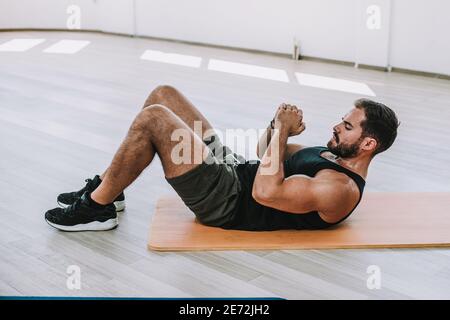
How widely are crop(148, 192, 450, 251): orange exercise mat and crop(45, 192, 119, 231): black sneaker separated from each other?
0.19 m

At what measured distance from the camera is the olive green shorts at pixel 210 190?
2.48 metres

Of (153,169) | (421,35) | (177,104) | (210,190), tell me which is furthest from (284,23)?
(210,190)

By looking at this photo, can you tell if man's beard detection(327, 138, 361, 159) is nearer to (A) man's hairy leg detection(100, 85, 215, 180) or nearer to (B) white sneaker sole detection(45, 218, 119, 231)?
(A) man's hairy leg detection(100, 85, 215, 180)

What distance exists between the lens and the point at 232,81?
5.97m

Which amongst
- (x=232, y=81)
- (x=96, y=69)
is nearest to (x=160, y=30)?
(x=96, y=69)

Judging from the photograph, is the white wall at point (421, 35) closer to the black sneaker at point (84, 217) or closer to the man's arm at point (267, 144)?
the man's arm at point (267, 144)

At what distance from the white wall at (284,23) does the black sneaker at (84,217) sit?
14.6 feet

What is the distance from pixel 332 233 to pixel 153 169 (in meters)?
1.24

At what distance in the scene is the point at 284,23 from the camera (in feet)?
Answer: 23.8

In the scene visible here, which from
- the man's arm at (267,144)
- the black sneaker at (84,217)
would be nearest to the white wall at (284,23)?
the man's arm at (267,144)
